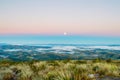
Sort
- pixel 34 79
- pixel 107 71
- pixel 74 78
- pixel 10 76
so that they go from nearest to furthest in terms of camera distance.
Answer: pixel 74 78, pixel 34 79, pixel 10 76, pixel 107 71

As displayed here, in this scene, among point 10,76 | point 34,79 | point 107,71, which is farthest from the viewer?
point 107,71

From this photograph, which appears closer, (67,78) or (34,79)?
(67,78)

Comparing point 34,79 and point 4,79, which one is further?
point 4,79

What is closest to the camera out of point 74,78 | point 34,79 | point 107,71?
point 74,78

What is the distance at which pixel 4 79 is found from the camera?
13.4m

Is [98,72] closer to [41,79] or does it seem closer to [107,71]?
[107,71]

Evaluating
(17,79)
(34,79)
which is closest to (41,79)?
(34,79)

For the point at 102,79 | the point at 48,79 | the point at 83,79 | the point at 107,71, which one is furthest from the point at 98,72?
the point at 83,79

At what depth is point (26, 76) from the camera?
12.8 meters

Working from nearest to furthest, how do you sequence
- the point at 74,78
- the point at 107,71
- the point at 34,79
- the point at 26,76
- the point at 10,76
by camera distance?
the point at 74,78
the point at 34,79
the point at 26,76
the point at 10,76
the point at 107,71

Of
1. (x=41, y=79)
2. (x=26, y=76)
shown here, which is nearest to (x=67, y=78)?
(x=41, y=79)

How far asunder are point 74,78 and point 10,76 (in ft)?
A: 16.4

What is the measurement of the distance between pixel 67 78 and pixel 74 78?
267 mm

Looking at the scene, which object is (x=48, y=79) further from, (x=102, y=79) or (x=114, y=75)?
(x=114, y=75)
